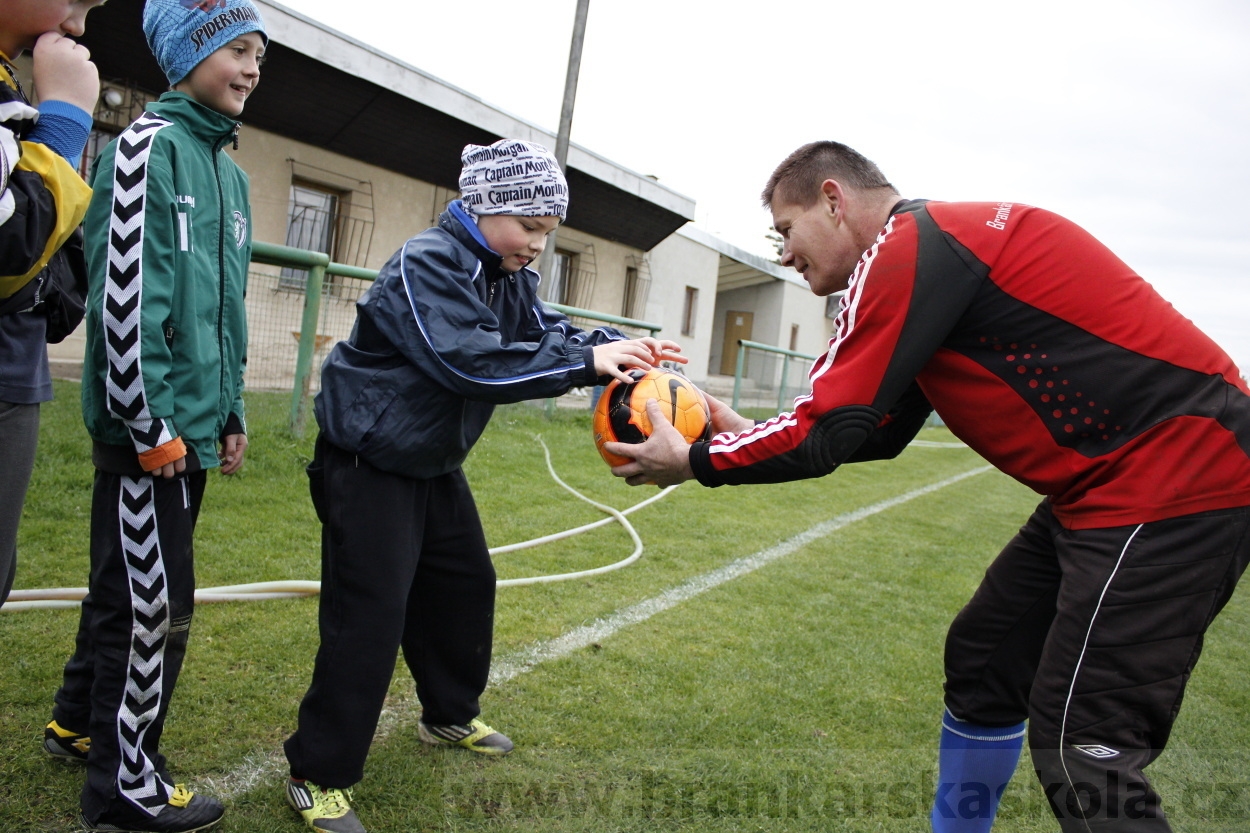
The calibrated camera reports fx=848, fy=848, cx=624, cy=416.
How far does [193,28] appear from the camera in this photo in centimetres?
260

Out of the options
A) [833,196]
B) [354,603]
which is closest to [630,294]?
[833,196]

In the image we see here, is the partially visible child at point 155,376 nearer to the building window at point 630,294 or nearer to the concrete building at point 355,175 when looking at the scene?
the concrete building at point 355,175

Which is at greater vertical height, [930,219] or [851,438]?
[930,219]

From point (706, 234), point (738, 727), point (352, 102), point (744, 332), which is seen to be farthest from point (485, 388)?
point (744, 332)

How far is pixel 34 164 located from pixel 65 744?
2.04 metres

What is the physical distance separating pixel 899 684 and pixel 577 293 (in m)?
16.9

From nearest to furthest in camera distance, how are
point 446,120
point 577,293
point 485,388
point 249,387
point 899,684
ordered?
point 485,388 < point 899,684 < point 249,387 < point 446,120 < point 577,293

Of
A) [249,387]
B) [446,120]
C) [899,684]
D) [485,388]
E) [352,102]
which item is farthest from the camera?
[446,120]

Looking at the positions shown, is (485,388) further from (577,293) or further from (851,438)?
(577,293)

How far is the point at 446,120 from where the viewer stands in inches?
585

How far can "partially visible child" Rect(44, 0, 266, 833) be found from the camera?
2439mm

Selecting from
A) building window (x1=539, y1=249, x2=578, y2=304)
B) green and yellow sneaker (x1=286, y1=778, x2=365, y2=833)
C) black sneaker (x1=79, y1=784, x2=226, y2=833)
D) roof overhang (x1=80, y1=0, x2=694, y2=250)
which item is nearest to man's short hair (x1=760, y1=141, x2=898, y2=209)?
green and yellow sneaker (x1=286, y1=778, x2=365, y2=833)

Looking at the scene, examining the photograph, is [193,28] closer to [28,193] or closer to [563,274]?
[28,193]

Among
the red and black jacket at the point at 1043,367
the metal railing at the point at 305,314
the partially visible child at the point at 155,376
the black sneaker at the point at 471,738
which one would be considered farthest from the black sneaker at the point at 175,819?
the metal railing at the point at 305,314
